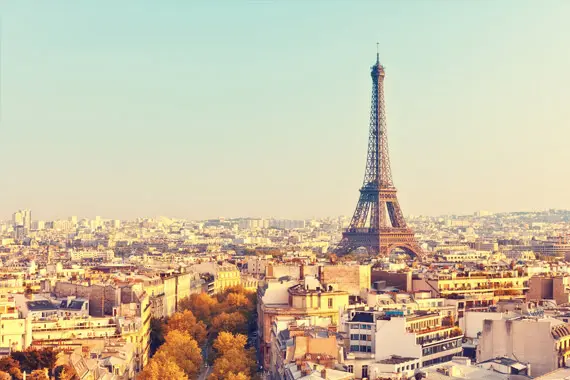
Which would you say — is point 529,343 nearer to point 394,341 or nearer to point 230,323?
point 394,341

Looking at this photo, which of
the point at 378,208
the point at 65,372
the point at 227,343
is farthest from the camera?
the point at 378,208

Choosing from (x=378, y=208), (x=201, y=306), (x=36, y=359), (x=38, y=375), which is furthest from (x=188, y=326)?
→ (x=378, y=208)

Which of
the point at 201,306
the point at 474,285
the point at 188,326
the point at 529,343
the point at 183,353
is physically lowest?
the point at 183,353

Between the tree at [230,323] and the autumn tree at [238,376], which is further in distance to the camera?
the tree at [230,323]

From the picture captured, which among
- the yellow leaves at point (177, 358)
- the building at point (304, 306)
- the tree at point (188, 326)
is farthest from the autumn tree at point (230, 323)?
the yellow leaves at point (177, 358)

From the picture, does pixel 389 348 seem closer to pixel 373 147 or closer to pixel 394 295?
pixel 394 295

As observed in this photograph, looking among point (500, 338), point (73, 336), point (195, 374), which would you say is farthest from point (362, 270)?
point (500, 338)

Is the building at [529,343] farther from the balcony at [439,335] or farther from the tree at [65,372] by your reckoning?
the tree at [65,372]
